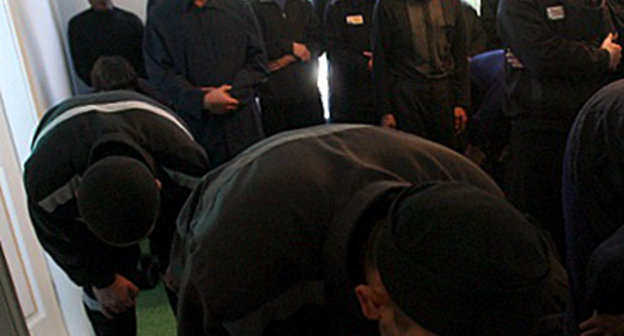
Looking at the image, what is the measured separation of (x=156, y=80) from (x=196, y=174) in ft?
2.80

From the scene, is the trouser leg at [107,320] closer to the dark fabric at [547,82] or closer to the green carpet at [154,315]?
the green carpet at [154,315]

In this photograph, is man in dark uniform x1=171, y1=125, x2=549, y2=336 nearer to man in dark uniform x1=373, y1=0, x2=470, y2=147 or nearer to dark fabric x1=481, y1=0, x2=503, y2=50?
man in dark uniform x1=373, y1=0, x2=470, y2=147

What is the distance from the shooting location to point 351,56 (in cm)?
288

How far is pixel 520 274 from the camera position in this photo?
62 centimetres

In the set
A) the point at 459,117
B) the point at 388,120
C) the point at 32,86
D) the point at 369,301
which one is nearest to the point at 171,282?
the point at 369,301

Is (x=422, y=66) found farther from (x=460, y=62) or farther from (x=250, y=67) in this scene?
(x=250, y=67)

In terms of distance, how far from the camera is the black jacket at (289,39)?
9.08ft

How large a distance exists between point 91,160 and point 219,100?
83 cm

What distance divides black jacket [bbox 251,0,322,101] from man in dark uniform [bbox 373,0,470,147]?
0.57 m

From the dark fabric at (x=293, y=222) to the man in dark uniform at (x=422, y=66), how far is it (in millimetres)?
1424

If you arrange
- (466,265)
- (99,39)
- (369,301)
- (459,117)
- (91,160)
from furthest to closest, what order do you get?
1. (99,39)
2. (459,117)
3. (91,160)
4. (369,301)
5. (466,265)

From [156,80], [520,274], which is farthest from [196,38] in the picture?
[520,274]

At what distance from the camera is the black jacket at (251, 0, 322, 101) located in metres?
2.77

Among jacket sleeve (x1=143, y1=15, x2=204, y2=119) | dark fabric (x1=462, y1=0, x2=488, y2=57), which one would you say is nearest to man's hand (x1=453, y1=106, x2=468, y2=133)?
dark fabric (x1=462, y1=0, x2=488, y2=57)
